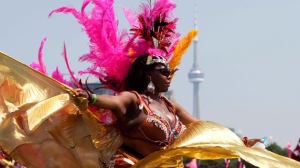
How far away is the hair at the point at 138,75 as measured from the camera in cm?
734

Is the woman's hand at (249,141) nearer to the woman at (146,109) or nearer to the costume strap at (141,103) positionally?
the woman at (146,109)

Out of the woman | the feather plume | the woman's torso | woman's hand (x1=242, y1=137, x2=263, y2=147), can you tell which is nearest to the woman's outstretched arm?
the woman

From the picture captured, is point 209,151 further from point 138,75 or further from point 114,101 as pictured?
point 138,75

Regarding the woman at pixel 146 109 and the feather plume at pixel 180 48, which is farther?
the feather plume at pixel 180 48

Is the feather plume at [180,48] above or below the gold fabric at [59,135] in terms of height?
above

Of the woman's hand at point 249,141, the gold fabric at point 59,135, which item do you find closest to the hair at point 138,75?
the gold fabric at point 59,135

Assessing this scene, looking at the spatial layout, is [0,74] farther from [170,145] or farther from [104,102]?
[170,145]

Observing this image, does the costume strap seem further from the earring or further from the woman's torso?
the earring

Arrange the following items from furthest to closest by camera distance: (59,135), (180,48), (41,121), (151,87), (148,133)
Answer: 1. (180,48)
2. (151,87)
3. (148,133)
4. (59,135)
5. (41,121)

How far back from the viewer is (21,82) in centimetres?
Answer: 664

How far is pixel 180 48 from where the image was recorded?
7.67 m

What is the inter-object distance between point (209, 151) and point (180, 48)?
47.2 inches

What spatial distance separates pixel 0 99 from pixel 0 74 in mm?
171

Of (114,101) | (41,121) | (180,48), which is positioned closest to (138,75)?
(180,48)
